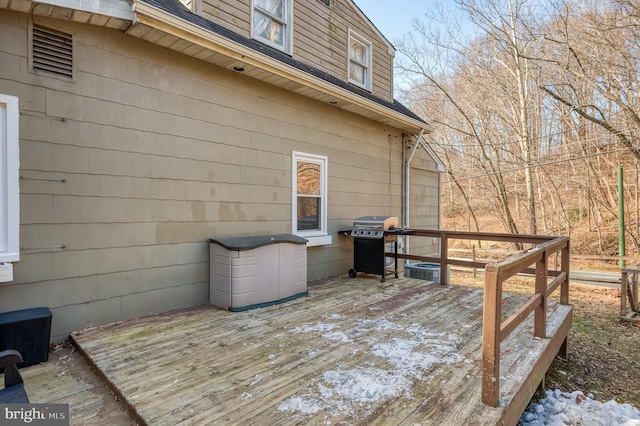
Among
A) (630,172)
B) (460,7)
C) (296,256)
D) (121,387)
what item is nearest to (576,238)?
(630,172)

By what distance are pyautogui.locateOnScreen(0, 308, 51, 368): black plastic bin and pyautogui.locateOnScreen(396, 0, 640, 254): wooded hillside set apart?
10469mm

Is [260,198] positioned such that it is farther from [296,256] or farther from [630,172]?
[630,172]

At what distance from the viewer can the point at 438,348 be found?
→ 9.50 feet

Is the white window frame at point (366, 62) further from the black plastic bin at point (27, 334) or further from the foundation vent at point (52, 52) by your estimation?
the black plastic bin at point (27, 334)

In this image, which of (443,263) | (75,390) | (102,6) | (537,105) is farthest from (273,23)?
(537,105)

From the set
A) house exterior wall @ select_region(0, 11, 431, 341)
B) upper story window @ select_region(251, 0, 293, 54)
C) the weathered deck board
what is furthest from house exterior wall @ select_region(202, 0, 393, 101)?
the weathered deck board

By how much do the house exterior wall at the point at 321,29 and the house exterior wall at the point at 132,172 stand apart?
34.1 inches

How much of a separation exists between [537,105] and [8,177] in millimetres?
14572

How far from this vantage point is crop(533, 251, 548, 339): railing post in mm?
2982

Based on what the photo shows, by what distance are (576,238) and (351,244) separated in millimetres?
11527

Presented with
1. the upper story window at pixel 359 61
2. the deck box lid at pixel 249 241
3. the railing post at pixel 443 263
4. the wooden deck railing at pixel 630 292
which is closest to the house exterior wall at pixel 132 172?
the deck box lid at pixel 249 241

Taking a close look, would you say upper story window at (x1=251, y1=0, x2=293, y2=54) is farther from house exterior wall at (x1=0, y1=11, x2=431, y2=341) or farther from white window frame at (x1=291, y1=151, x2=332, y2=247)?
white window frame at (x1=291, y1=151, x2=332, y2=247)

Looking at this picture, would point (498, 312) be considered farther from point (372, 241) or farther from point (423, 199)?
point (423, 199)

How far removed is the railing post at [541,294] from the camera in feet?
9.78
